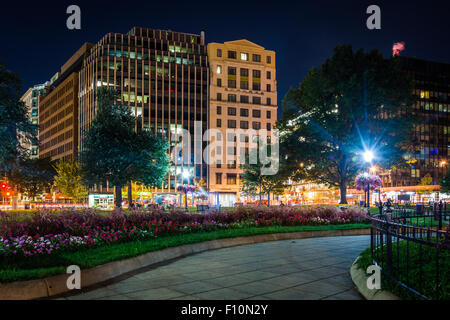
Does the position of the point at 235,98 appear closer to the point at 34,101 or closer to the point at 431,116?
the point at 431,116

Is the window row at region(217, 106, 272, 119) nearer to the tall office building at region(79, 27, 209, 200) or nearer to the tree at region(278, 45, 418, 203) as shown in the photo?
the tall office building at region(79, 27, 209, 200)

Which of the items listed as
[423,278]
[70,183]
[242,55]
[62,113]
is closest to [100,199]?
[70,183]

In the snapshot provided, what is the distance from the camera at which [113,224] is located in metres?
13.9

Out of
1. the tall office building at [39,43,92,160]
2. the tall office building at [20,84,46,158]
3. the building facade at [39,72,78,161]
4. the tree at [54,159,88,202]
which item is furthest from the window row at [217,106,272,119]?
the tall office building at [20,84,46,158]

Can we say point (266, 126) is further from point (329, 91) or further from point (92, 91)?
point (329, 91)

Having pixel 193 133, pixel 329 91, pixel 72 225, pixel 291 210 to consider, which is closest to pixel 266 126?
pixel 193 133

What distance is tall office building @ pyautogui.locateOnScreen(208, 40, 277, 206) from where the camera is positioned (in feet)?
321

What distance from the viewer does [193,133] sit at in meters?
99.7

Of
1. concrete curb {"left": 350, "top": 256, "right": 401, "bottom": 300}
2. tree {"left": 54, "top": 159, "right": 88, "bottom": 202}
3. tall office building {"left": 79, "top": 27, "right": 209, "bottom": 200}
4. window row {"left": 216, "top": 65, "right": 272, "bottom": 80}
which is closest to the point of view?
concrete curb {"left": 350, "top": 256, "right": 401, "bottom": 300}

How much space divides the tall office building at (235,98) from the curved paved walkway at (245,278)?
84.9 m

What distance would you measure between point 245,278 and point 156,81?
9473 cm

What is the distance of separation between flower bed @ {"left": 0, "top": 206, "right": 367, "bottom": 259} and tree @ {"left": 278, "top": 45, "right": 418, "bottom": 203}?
18.0 meters

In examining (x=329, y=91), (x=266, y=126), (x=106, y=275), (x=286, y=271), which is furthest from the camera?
(x=266, y=126)
